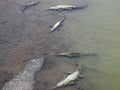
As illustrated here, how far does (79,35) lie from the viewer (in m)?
14.0

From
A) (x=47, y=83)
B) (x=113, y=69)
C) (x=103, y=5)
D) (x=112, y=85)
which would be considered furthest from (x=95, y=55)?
(x=103, y=5)

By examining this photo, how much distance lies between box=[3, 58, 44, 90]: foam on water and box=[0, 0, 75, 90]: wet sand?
7.3 inches

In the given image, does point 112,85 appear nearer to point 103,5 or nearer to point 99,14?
point 99,14

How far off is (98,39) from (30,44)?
3.23 metres

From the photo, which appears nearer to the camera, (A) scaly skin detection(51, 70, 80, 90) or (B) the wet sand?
(A) scaly skin detection(51, 70, 80, 90)

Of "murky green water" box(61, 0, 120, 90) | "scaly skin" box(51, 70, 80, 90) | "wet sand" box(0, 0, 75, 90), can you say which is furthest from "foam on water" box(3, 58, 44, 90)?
"murky green water" box(61, 0, 120, 90)

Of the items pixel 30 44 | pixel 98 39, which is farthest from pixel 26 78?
pixel 98 39

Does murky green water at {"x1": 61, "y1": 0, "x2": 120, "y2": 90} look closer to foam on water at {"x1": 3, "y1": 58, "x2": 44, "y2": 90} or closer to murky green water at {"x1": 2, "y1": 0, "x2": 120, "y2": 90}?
murky green water at {"x1": 2, "y1": 0, "x2": 120, "y2": 90}

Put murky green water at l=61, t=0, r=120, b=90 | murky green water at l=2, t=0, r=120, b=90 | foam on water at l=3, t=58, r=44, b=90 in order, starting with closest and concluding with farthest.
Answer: foam on water at l=3, t=58, r=44, b=90 → murky green water at l=61, t=0, r=120, b=90 → murky green water at l=2, t=0, r=120, b=90

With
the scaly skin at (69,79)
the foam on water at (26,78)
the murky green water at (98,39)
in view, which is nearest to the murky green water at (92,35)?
the murky green water at (98,39)

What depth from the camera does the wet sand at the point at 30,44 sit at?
11.4 metres

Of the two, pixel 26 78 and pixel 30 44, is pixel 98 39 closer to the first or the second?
pixel 30 44

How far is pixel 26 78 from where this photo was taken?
1116 centimetres

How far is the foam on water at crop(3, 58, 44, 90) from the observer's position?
1071 cm
